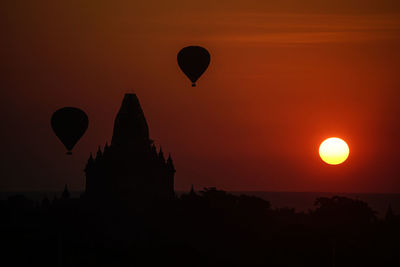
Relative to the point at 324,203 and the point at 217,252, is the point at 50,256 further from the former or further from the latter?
the point at 324,203

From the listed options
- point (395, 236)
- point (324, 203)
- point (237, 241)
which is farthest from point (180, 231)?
point (324, 203)

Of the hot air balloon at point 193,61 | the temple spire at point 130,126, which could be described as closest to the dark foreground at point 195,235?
the temple spire at point 130,126

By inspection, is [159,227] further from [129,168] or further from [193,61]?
[193,61]

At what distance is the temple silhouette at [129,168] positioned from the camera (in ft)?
322

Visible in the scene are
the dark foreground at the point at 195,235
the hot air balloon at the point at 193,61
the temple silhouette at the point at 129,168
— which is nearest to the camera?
the dark foreground at the point at 195,235

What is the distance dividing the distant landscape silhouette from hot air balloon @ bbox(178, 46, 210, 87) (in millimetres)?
11102

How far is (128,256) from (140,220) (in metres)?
32.7

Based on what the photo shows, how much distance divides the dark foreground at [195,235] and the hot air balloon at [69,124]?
278 inches

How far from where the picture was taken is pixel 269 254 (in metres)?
61.0

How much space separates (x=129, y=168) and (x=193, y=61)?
3473 cm

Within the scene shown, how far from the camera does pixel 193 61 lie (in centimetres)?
6512

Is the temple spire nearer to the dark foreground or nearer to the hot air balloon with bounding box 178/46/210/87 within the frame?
the dark foreground

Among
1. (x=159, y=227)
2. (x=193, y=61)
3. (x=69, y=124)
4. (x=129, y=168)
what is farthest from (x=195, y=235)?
(x=129, y=168)

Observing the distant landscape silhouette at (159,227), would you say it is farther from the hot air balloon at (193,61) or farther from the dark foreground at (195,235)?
the hot air balloon at (193,61)
